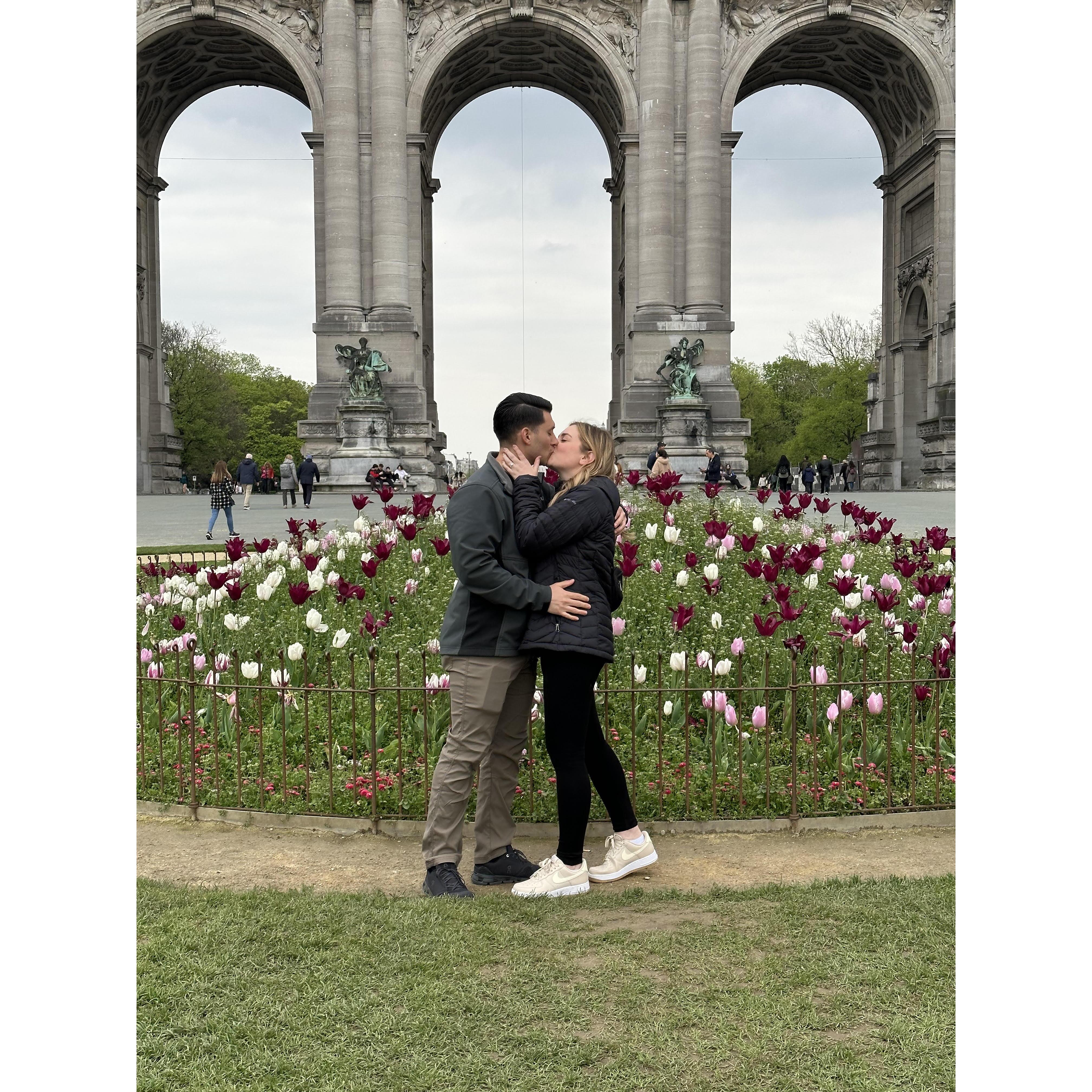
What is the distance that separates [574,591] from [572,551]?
19 centimetres

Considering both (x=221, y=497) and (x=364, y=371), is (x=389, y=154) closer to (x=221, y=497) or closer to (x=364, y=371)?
(x=364, y=371)

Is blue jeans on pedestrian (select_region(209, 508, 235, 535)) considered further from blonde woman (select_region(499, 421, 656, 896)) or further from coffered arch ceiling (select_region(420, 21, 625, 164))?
coffered arch ceiling (select_region(420, 21, 625, 164))

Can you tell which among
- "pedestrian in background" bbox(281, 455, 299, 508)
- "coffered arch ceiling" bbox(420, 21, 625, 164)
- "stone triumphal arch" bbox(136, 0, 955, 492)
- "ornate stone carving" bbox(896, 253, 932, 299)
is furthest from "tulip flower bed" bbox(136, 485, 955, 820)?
"ornate stone carving" bbox(896, 253, 932, 299)

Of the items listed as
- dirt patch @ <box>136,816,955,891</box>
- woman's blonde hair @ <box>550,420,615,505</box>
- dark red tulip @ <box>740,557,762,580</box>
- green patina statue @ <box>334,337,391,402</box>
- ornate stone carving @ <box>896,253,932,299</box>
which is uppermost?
ornate stone carving @ <box>896,253,932,299</box>

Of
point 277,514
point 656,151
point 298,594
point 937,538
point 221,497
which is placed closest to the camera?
point 298,594

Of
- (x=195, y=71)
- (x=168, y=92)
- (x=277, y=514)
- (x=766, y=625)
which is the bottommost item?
(x=766, y=625)

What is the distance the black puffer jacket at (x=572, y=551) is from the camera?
500 cm

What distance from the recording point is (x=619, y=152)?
142 ft

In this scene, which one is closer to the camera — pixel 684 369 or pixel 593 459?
pixel 593 459

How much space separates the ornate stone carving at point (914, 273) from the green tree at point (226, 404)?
35.5 m

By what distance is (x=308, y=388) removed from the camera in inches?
3565

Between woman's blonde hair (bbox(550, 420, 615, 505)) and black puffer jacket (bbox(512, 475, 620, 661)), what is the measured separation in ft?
0.10

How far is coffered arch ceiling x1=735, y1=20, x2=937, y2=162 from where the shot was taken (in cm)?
4094

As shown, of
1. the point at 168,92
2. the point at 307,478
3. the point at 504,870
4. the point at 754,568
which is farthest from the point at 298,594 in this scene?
the point at 168,92
